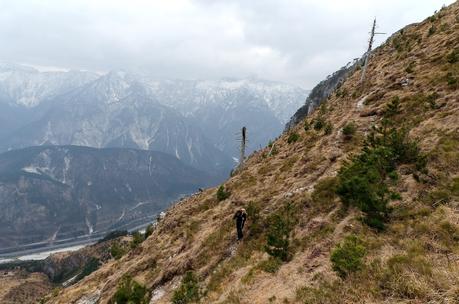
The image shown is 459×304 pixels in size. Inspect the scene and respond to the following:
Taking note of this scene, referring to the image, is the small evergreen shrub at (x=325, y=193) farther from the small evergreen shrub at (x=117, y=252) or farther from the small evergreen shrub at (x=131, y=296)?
the small evergreen shrub at (x=117, y=252)

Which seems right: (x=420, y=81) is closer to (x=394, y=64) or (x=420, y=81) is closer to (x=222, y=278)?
(x=394, y=64)

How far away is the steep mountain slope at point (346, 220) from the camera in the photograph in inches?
592

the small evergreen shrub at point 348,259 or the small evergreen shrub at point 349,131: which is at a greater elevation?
the small evergreen shrub at point 349,131

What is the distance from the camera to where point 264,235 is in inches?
1040

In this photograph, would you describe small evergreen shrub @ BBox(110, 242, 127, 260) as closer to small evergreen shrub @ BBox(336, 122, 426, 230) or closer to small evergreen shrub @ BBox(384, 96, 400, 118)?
small evergreen shrub @ BBox(384, 96, 400, 118)

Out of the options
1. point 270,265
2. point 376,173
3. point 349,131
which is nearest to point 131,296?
point 270,265

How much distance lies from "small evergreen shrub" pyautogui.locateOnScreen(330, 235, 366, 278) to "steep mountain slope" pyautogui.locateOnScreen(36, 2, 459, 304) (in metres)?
0.04

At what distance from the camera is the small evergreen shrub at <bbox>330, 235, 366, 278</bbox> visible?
1533 cm

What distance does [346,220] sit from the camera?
21453mm

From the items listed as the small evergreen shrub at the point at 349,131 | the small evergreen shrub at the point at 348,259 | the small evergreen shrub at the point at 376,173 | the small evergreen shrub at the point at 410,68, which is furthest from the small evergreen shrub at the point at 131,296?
the small evergreen shrub at the point at 410,68

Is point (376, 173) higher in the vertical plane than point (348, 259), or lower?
higher

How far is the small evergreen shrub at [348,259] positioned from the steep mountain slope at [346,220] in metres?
0.04

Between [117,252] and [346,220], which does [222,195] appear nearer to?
[346,220]

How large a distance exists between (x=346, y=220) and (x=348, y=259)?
6171 millimetres
